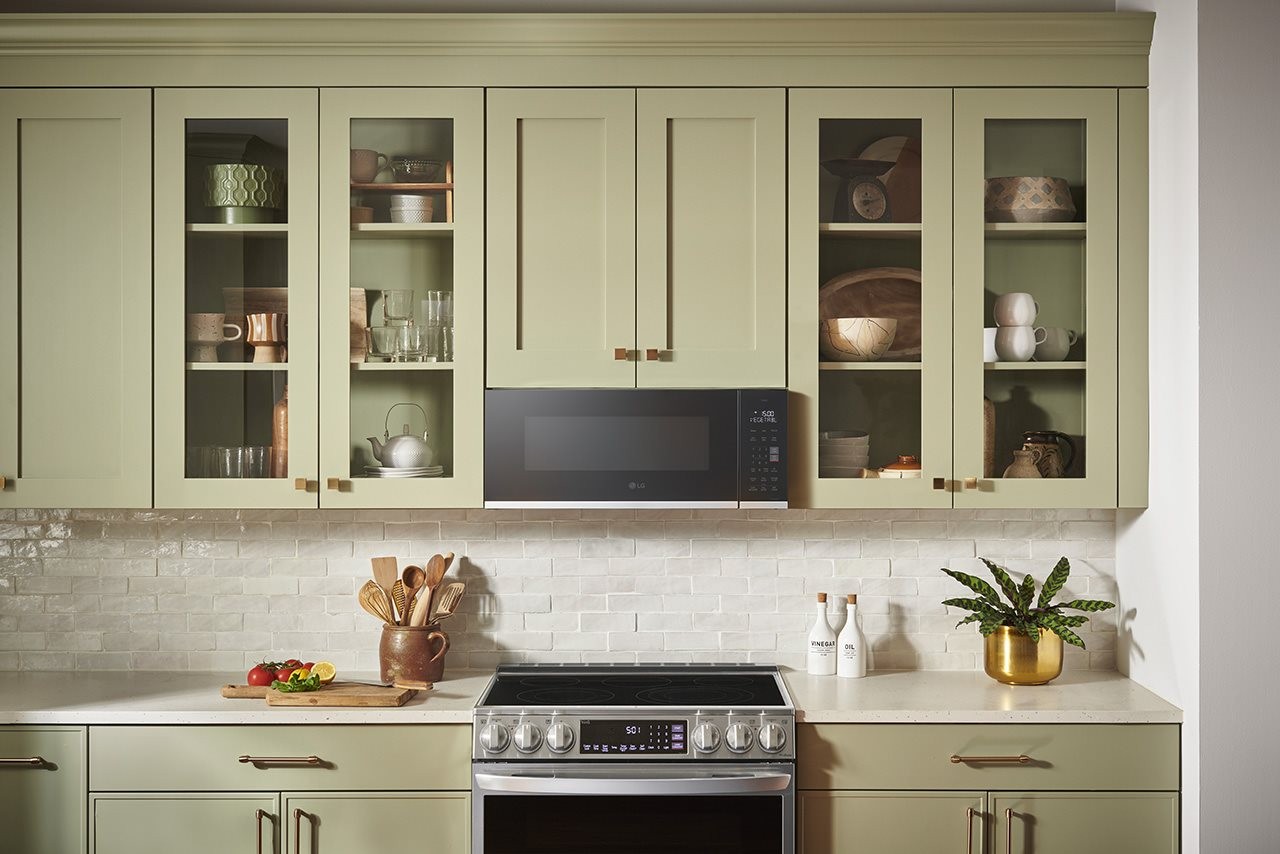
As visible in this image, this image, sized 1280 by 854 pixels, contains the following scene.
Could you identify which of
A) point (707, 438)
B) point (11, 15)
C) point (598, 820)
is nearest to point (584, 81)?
point (707, 438)

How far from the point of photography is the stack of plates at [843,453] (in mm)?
2469

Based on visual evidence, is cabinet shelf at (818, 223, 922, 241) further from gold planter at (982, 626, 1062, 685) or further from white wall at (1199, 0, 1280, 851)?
gold planter at (982, 626, 1062, 685)

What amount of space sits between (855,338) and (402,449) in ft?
3.83

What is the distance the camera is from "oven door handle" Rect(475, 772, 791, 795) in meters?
2.19

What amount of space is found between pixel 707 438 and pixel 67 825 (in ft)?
5.74

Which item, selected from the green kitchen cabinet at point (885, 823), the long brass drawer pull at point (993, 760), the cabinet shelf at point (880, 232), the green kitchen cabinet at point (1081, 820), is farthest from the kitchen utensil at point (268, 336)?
the green kitchen cabinet at point (1081, 820)

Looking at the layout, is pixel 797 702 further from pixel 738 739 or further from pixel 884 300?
pixel 884 300

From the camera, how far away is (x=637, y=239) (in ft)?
8.02

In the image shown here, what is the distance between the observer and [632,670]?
2.70 m

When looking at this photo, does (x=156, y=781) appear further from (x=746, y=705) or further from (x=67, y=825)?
(x=746, y=705)

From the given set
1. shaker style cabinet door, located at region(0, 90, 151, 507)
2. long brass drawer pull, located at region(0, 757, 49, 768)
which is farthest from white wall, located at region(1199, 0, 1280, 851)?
long brass drawer pull, located at region(0, 757, 49, 768)

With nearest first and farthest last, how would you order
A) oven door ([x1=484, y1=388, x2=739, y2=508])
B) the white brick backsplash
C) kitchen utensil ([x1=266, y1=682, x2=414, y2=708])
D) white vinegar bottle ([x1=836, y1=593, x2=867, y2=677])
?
kitchen utensil ([x1=266, y1=682, x2=414, y2=708]) → oven door ([x1=484, y1=388, x2=739, y2=508]) → white vinegar bottle ([x1=836, y1=593, x2=867, y2=677]) → the white brick backsplash

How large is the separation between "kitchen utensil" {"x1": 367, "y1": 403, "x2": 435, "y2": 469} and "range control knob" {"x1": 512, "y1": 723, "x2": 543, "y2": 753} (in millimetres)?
687

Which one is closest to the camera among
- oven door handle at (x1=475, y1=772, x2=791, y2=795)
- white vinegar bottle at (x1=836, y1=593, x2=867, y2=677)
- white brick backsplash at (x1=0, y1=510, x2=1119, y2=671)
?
oven door handle at (x1=475, y1=772, x2=791, y2=795)
